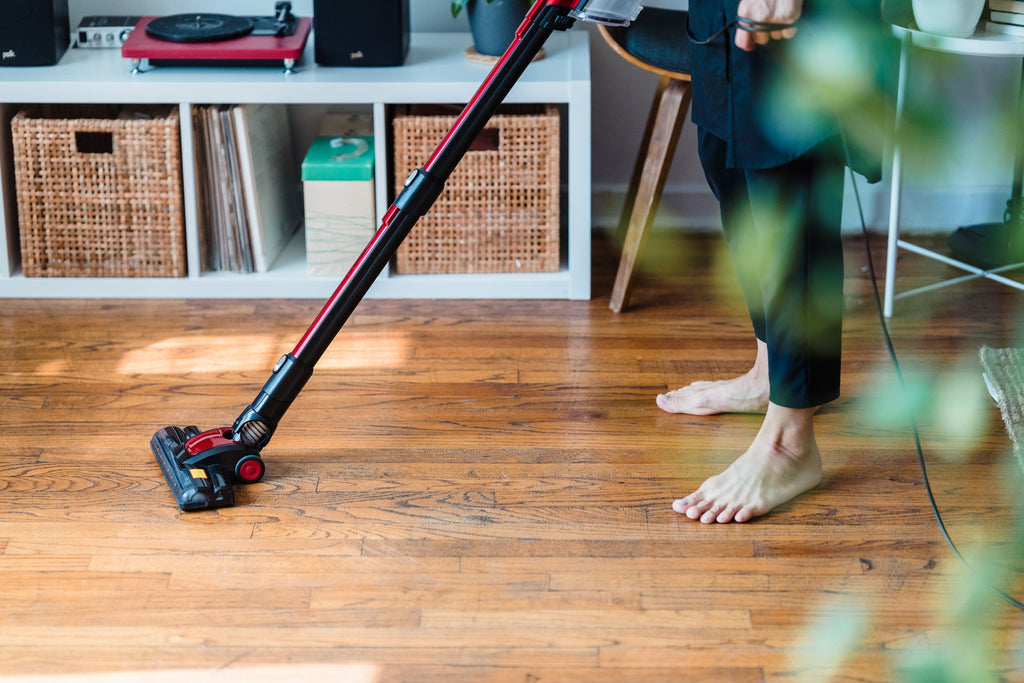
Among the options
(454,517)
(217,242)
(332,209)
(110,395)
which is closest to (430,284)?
(332,209)

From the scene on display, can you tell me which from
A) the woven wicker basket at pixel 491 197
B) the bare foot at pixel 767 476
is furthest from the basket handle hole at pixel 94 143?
the bare foot at pixel 767 476

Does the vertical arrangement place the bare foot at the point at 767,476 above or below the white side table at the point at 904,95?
below

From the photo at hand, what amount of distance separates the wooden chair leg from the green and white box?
18.5 inches

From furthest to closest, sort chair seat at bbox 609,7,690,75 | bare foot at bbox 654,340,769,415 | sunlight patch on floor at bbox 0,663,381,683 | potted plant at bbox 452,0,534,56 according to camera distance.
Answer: potted plant at bbox 452,0,534,56
chair seat at bbox 609,7,690,75
bare foot at bbox 654,340,769,415
sunlight patch on floor at bbox 0,663,381,683

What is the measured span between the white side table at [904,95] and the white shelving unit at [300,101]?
20.7 inches

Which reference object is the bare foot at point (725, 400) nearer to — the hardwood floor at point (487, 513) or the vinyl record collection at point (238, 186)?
the hardwood floor at point (487, 513)

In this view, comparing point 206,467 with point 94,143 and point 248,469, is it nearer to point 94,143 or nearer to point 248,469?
point 248,469

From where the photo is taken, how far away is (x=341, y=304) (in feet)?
4.49

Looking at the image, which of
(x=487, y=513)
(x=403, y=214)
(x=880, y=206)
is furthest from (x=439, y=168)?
(x=880, y=206)

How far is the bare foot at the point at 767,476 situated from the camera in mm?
1380

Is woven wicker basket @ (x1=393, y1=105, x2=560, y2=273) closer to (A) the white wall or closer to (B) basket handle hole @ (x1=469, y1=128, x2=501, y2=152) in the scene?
(B) basket handle hole @ (x1=469, y1=128, x2=501, y2=152)

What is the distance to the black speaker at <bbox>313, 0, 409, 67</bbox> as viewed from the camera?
1986 mm

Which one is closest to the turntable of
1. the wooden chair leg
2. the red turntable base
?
the red turntable base

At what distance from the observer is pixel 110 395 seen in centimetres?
169
